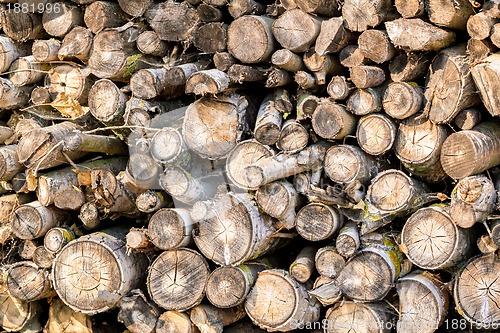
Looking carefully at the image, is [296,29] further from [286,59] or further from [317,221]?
[317,221]

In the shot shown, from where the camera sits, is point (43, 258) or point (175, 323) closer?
point (175, 323)

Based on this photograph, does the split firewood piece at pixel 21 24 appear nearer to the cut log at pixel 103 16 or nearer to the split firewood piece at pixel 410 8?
the cut log at pixel 103 16

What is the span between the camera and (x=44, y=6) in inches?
177

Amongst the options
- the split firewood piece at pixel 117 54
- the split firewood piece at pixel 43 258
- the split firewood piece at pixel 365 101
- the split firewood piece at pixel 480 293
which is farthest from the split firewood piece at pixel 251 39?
the split firewood piece at pixel 43 258

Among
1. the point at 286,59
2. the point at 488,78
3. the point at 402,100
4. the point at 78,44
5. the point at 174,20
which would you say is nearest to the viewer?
the point at 488,78

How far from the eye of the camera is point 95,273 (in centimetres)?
401

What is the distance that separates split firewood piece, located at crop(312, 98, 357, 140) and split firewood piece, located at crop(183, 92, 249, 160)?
485mm

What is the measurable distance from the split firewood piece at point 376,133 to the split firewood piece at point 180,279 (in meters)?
1.14

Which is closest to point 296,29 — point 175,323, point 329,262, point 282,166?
point 282,166

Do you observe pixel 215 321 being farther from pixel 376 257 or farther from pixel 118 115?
pixel 118 115

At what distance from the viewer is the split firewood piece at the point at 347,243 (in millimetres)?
3598

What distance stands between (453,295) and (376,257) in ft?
1.44

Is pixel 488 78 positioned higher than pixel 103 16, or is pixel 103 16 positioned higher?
pixel 488 78

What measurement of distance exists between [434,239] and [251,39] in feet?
4.93
